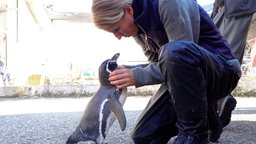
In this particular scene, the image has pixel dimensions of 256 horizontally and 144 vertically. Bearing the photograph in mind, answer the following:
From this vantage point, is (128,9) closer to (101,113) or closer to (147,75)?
(147,75)

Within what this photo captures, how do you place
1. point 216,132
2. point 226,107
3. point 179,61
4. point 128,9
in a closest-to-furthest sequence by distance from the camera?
point 179,61 → point 128,9 → point 216,132 → point 226,107

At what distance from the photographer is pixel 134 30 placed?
161cm

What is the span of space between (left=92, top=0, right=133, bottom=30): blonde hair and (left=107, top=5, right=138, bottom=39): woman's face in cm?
2

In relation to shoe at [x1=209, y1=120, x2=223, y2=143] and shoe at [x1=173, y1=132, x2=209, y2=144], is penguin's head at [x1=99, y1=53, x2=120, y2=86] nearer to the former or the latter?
shoe at [x1=173, y1=132, x2=209, y2=144]

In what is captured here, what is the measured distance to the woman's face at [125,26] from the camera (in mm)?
1516

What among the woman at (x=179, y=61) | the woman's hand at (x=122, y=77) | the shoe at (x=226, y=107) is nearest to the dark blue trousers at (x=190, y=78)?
the woman at (x=179, y=61)

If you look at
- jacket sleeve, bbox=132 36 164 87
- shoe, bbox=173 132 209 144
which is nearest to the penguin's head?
jacket sleeve, bbox=132 36 164 87

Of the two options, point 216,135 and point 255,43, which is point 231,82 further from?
point 255,43

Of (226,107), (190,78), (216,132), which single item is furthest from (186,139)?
(226,107)

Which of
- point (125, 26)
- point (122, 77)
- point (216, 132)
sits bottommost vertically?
point (216, 132)

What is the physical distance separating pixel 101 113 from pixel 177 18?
49 centimetres

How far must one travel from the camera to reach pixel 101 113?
5.05ft

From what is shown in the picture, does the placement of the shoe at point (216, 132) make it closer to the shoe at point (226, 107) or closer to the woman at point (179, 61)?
the woman at point (179, 61)

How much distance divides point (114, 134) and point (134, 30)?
0.85 metres
